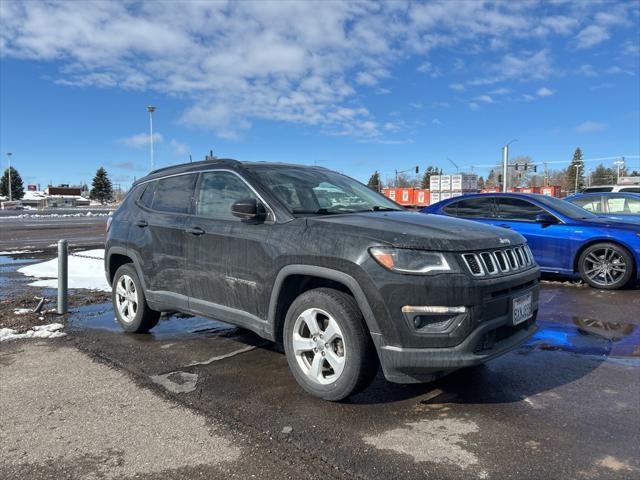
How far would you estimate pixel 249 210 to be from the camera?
3.91 m

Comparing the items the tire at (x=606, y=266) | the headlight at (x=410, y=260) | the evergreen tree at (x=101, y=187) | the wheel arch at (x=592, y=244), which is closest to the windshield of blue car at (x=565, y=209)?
the wheel arch at (x=592, y=244)

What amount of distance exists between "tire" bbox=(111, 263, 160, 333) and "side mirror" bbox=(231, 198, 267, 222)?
1.98m

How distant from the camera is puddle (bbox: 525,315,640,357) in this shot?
4832 mm

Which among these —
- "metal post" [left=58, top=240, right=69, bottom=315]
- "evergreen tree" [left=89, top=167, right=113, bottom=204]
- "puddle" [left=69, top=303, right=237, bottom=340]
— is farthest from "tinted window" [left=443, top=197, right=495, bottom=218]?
"evergreen tree" [left=89, top=167, right=113, bottom=204]

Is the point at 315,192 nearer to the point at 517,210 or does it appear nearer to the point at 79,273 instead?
the point at 517,210

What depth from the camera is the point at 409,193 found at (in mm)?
58094

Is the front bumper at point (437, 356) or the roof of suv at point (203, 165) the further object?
the roof of suv at point (203, 165)

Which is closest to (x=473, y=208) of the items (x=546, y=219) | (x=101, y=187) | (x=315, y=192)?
(x=546, y=219)

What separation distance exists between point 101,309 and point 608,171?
434 feet

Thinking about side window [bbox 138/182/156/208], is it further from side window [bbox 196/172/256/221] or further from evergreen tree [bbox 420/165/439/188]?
evergreen tree [bbox 420/165/439/188]

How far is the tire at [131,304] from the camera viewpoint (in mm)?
5379

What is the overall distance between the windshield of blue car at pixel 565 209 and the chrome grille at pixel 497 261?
510 cm

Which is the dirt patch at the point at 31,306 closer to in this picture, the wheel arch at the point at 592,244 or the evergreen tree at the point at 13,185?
the wheel arch at the point at 592,244

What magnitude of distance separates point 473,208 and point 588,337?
434cm
